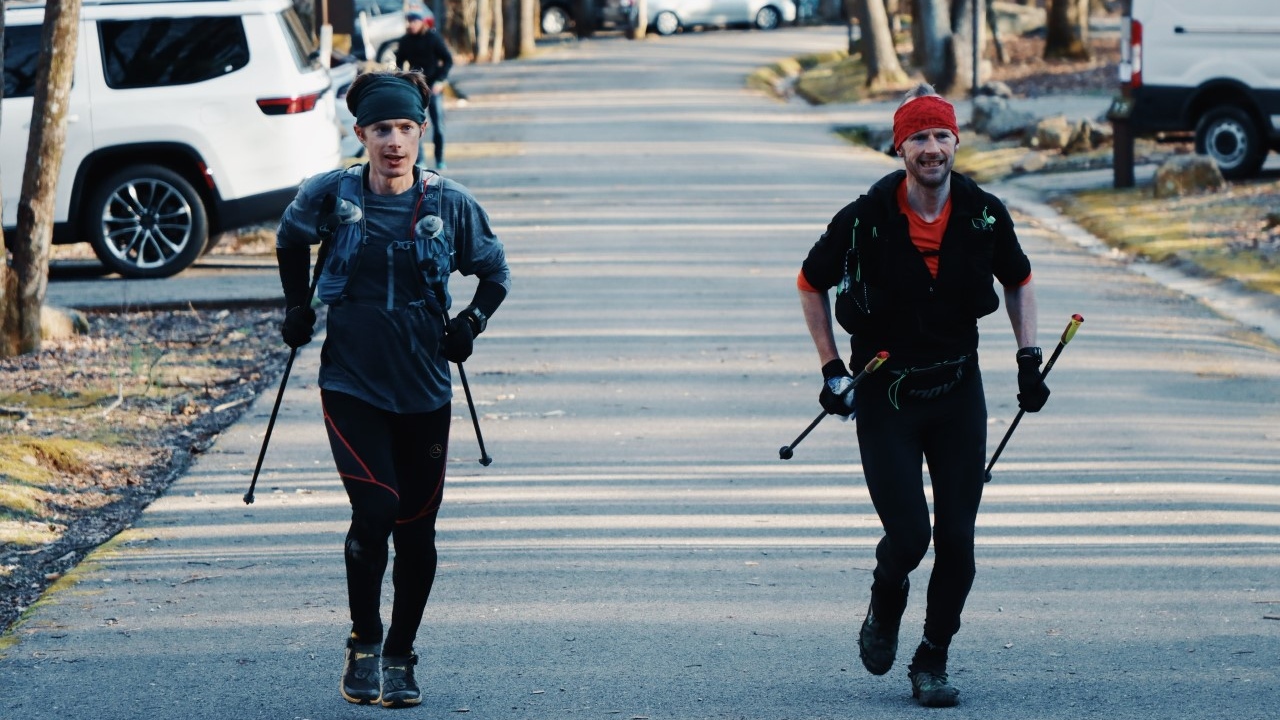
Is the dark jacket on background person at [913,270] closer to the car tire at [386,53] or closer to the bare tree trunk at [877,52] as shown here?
the car tire at [386,53]

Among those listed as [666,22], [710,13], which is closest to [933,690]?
[666,22]

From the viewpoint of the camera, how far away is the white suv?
13992 mm

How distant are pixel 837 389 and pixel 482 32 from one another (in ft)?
126

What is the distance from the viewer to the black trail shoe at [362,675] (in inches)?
205

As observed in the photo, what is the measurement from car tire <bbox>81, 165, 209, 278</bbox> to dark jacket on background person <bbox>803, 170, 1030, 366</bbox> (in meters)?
9.83

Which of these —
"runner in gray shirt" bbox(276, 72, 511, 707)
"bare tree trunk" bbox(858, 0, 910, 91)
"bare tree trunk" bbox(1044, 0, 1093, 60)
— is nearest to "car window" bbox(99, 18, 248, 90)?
"runner in gray shirt" bbox(276, 72, 511, 707)

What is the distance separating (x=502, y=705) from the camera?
5.36 m

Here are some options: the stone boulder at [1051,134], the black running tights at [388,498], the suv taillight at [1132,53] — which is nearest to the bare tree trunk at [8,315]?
the black running tights at [388,498]

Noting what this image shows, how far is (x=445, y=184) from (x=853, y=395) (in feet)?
4.31

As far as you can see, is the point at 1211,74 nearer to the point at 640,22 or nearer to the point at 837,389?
the point at 837,389

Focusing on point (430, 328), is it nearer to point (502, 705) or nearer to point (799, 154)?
point (502, 705)

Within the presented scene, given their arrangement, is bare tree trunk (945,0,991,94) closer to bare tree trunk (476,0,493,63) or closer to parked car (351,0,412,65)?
parked car (351,0,412,65)

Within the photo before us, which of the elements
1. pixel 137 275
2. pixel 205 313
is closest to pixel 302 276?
pixel 205 313

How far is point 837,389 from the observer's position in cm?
513
